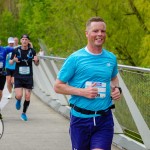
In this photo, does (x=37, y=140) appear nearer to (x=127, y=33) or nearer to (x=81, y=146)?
(x=81, y=146)

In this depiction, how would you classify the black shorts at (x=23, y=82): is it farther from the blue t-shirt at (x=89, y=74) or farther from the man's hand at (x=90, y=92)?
the man's hand at (x=90, y=92)

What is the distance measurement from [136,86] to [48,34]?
69.0 feet

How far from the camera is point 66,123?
11664 millimetres

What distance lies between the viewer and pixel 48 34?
2850 centimetres

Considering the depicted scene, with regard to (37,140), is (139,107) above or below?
above

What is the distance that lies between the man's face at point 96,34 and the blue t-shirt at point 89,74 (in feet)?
0.42

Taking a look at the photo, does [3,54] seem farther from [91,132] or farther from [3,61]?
[91,132]

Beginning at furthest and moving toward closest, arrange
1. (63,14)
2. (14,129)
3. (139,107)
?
(63,14)
(14,129)
(139,107)

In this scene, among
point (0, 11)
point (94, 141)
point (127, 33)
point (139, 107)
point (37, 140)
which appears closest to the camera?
point (94, 141)

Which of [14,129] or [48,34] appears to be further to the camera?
[48,34]

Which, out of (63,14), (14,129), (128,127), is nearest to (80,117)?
(128,127)

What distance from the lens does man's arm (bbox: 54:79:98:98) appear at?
504 cm

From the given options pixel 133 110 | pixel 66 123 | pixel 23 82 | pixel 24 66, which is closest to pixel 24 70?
pixel 24 66

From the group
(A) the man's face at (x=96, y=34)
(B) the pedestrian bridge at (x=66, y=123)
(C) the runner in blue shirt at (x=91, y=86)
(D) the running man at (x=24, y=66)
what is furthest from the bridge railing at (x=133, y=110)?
(D) the running man at (x=24, y=66)
